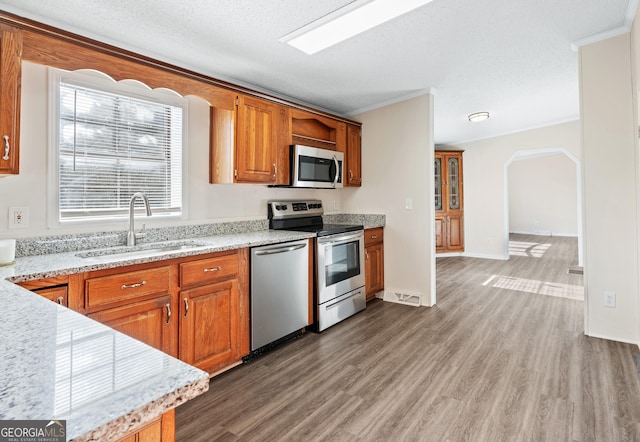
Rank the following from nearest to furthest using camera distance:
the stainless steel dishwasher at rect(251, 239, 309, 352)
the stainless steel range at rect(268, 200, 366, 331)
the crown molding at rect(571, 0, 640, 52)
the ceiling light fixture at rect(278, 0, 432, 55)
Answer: the ceiling light fixture at rect(278, 0, 432, 55) < the crown molding at rect(571, 0, 640, 52) < the stainless steel dishwasher at rect(251, 239, 309, 352) < the stainless steel range at rect(268, 200, 366, 331)

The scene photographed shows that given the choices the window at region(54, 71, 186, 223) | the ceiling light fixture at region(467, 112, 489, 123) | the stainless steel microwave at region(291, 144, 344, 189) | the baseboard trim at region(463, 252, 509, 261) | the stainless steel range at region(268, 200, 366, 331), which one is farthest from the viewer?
the baseboard trim at region(463, 252, 509, 261)

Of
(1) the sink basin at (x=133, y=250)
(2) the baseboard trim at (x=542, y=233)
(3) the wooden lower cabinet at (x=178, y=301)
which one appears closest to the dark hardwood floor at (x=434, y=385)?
(3) the wooden lower cabinet at (x=178, y=301)

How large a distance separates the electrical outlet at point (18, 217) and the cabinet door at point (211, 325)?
100 centimetres

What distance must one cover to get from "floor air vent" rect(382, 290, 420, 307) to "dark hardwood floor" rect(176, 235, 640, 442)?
28 cm

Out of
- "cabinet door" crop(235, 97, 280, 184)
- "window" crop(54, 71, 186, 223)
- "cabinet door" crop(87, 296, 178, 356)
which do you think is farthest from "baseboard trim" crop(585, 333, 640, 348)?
"window" crop(54, 71, 186, 223)

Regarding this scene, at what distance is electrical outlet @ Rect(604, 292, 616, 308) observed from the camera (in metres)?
2.73

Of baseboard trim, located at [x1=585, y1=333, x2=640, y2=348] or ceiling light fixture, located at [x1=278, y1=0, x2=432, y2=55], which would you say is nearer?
ceiling light fixture, located at [x1=278, y1=0, x2=432, y2=55]

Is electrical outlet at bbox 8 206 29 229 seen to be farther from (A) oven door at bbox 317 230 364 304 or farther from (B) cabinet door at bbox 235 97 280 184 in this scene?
(A) oven door at bbox 317 230 364 304

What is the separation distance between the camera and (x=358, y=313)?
3.61 metres

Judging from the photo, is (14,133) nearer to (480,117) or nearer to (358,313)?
(358,313)

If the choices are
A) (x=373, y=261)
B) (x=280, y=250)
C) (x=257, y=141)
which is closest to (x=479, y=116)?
(x=373, y=261)

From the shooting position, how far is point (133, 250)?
2.34 meters

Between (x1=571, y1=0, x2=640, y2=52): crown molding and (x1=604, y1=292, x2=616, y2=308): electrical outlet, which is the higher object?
(x1=571, y1=0, x2=640, y2=52): crown molding

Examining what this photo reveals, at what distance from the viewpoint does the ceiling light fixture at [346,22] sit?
208 centimetres
